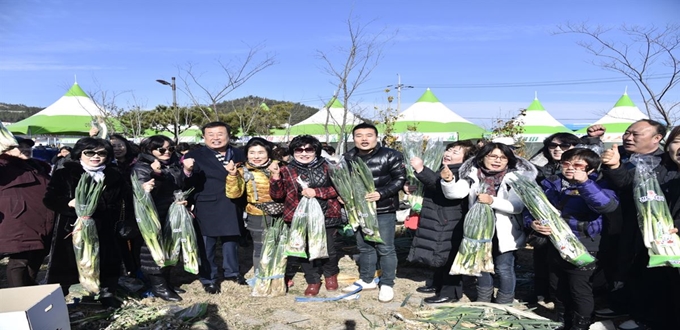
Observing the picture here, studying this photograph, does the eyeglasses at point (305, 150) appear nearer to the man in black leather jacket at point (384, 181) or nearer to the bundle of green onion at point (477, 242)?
the man in black leather jacket at point (384, 181)

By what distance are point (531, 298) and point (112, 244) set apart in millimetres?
3538

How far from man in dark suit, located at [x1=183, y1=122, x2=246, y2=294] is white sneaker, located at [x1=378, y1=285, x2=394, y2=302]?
1.45 metres

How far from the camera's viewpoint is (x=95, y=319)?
333cm

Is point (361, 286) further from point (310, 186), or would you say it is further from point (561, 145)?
point (561, 145)

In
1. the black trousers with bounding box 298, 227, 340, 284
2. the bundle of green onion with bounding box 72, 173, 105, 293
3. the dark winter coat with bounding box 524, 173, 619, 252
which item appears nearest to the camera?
the dark winter coat with bounding box 524, 173, 619, 252

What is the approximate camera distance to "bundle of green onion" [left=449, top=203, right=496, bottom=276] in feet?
10.7

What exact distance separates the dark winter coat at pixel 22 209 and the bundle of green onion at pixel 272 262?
168 centimetres

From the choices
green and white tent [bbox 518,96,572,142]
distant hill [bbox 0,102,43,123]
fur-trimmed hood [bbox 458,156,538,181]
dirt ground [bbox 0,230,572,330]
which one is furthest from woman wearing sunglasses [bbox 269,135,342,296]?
distant hill [bbox 0,102,43,123]

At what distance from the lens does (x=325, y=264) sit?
13.5 feet

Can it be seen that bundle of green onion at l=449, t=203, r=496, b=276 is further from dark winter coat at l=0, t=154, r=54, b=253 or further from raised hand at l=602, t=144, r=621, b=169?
dark winter coat at l=0, t=154, r=54, b=253

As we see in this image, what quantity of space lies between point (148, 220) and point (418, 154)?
2686 millimetres

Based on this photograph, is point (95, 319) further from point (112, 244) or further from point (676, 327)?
point (676, 327)

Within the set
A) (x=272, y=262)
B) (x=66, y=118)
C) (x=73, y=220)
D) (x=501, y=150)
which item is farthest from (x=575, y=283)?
(x=66, y=118)

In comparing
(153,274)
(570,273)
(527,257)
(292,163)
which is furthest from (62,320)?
(527,257)
